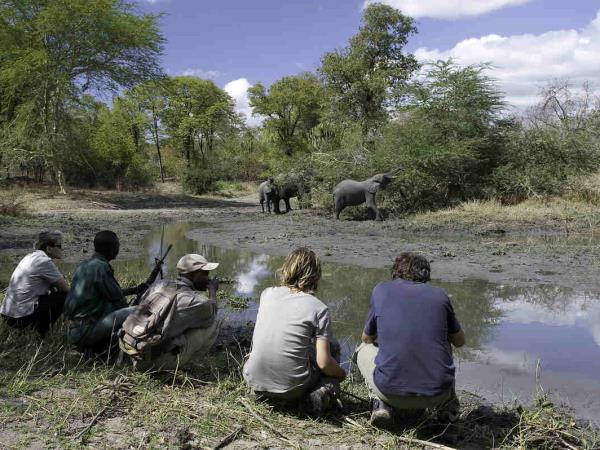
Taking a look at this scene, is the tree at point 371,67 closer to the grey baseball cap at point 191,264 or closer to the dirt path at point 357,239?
the dirt path at point 357,239

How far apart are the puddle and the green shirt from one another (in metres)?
2.36

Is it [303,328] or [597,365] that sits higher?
[303,328]

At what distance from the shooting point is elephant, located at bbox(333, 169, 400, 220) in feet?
60.7

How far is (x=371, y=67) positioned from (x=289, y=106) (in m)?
15.7

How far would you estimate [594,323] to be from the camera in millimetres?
6930

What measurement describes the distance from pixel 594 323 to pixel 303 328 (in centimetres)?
478

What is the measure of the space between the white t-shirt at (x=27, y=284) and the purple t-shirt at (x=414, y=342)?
10.8 feet

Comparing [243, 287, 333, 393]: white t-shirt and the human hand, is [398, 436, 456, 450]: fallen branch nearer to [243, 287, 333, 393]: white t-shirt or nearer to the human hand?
[243, 287, 333, 393]: white t-shirt

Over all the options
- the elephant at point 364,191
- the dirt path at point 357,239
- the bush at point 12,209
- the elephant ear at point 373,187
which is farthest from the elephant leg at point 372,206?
the bush at point 12,209

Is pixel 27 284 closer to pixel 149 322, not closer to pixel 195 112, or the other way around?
pixel 149 322

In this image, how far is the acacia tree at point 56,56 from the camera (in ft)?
78.4

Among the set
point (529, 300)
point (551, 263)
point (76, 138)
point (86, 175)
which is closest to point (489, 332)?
point (529, 300)

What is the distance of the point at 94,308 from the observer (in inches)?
189

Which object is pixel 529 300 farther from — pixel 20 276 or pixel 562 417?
pixel 20 276
